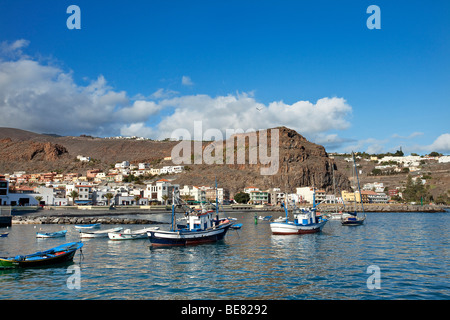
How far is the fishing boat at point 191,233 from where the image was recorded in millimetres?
39344

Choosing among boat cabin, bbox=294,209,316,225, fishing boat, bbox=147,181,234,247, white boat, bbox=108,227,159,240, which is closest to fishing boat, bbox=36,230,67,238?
white boat, bbox=108,227,159,240

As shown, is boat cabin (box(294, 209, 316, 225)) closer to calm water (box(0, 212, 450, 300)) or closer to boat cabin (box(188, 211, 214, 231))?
calm water (box(0, 212, 450, 300))

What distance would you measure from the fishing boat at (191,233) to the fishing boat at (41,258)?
10549mm

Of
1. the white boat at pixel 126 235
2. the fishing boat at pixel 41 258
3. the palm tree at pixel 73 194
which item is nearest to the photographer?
the fishing boat at pixel 41 258

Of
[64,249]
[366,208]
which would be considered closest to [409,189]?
[366,208]

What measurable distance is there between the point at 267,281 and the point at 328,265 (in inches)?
324

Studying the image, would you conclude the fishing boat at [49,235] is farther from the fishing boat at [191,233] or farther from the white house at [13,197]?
the white house at [13,197]

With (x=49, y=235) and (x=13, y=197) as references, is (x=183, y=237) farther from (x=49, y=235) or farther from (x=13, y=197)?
(x=13, y=197)

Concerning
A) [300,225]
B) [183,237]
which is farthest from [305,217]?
[183,237]

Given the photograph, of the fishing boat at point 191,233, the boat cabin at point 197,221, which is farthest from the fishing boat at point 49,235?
the boat cabin at point 197,221

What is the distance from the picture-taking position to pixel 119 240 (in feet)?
154

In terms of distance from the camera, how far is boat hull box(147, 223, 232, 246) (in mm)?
39156
